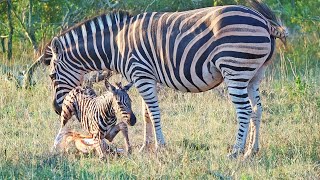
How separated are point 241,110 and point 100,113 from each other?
1685 mm

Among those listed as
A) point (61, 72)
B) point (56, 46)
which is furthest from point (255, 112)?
point (56, 46)

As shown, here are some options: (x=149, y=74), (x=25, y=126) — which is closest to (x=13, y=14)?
(x=25, y=126)

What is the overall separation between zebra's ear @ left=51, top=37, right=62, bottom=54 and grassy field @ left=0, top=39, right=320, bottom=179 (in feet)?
3.66

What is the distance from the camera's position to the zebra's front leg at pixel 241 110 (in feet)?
25.4

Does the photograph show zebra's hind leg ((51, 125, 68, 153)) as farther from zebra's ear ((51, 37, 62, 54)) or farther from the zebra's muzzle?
zebra's ear ((51, 37, 62, 54))

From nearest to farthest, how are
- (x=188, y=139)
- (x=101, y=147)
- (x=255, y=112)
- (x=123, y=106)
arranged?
(x=123, y=106)
(x=101, y=147)
(x=255, y=112)
(x=188, y=139)

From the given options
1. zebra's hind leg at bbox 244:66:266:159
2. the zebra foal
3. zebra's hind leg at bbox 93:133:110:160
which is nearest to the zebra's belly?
zebra's hind leg at bbox 244:66:266:159

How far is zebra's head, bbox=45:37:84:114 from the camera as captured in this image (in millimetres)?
8875

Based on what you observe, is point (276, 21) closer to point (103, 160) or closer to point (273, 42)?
point (273, 42)

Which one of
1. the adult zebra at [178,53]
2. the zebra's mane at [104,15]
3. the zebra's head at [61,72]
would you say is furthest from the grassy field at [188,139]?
the zebra's mane at [104,15]

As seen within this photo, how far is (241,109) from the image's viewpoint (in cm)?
786

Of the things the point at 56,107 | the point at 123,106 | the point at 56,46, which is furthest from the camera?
the point at 56,107

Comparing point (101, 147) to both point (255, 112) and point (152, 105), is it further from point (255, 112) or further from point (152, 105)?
point (255, 112)

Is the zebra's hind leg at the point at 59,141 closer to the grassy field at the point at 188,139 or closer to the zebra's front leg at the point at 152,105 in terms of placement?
the grassy field at the point at 188,139
